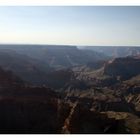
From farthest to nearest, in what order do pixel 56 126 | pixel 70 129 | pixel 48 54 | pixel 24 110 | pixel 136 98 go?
1. pixel 48 54
2. pixel 136 98
3. pixel 24 110
4. pixel 56 126
5. pixel 70 129

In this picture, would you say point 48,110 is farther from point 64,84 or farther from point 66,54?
point 66,54

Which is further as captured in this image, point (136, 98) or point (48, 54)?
point (48, 54)

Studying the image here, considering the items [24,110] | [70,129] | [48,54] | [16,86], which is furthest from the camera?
[48,54]

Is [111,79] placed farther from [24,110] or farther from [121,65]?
[24,110]

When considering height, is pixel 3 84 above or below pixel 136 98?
above

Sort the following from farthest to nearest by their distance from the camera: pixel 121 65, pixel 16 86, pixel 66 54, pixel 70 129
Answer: pixel 66 54
pixel 121 65
pixel 16 86
pixel 70 129

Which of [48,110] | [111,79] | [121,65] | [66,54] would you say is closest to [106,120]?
[48,110]

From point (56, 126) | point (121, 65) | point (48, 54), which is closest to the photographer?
point (56, 126)

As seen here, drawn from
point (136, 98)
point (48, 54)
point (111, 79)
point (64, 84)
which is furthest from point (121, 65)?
point (48, 54)

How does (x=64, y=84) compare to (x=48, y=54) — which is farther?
(x=48, y=54)
